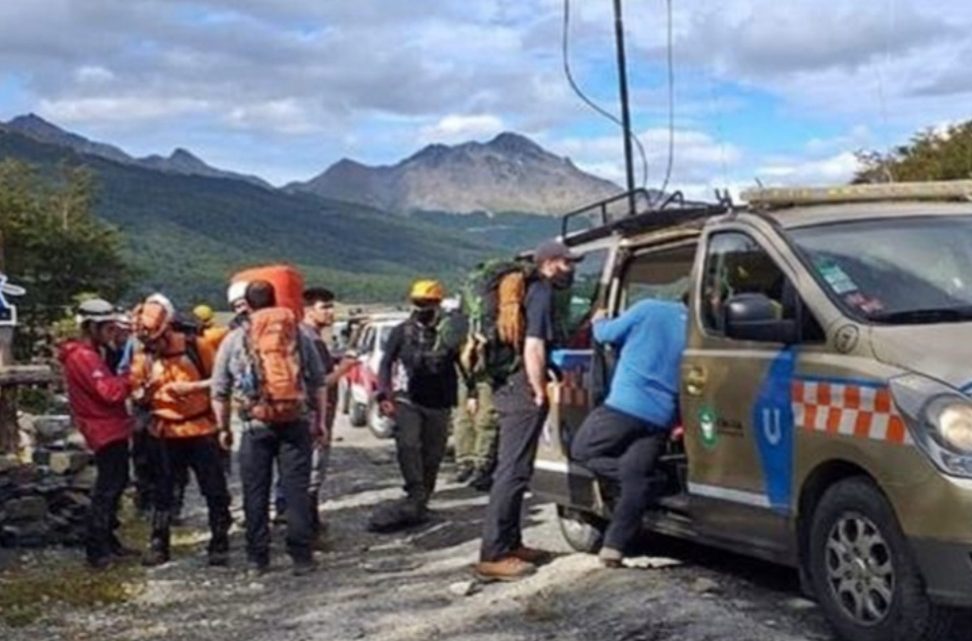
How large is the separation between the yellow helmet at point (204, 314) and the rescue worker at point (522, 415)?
4.30 meters

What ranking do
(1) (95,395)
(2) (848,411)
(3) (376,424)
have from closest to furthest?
(2) (848,411) < (1) (95,395) < (3) (376,424)

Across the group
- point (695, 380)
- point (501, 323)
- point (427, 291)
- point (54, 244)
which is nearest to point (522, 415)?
point (501, 323)

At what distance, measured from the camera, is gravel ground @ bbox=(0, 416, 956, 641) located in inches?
275

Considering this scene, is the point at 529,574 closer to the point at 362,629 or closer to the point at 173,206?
the point at 362,629

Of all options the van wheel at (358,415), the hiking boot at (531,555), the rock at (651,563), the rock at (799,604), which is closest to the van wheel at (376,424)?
the van wheel at (358,415)

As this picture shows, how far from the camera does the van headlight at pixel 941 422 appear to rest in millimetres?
5539

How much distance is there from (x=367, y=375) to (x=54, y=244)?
18989mm

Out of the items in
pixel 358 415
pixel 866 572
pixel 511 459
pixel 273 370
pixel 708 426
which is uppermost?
pixel 273 370

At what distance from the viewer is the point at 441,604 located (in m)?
7.97

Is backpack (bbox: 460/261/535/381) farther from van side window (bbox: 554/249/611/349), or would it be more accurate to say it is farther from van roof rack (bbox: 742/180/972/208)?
van roof rack (bbox: 742/180/972/208)

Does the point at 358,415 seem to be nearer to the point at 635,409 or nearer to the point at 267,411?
the point at 267,411

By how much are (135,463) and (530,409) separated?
4.54 meters

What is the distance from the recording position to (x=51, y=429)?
16.4m

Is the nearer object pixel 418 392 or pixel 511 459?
pixel 511 459
